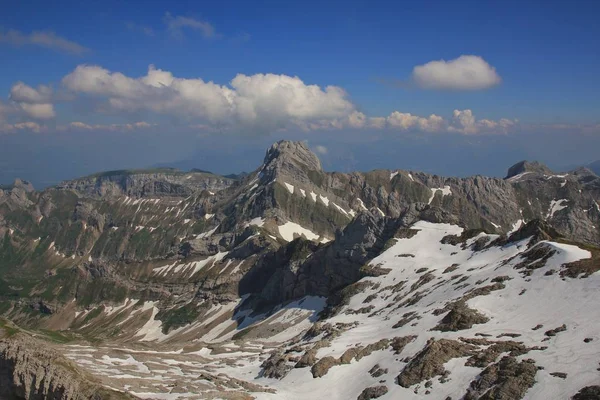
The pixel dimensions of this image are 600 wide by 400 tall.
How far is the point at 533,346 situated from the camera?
172 feet

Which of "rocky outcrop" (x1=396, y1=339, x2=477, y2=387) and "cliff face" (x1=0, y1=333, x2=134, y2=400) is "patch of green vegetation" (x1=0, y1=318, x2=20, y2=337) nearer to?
"cliff face" (x1=0, y1=333, x2=134, y2=400)

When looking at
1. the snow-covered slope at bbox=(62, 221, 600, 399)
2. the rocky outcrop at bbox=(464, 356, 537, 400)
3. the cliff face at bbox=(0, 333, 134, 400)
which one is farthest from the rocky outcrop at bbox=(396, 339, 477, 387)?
the cliff face at bbox=(0, 333, 134, 400)

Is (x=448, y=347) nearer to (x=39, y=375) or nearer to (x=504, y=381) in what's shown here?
(x=504, y=381)

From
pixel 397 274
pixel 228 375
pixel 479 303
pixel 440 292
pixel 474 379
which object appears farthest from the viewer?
pixel 397 274

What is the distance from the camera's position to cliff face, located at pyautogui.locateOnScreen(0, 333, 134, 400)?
5900cm

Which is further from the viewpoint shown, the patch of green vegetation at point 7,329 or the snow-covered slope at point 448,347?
the patch of green vegetation at point 7,329

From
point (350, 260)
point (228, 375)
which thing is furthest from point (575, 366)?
point (350, 260)

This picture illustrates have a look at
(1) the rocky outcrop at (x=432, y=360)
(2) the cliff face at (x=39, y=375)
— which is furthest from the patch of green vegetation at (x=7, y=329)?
(1) the rocky outcrop at (x=432, y=360)

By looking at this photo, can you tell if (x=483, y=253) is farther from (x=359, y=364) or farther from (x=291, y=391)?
(x=291, y=391)

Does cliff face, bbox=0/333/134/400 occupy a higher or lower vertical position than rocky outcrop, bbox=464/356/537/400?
lower

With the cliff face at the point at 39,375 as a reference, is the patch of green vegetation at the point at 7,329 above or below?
above

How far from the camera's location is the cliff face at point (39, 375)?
194 feet

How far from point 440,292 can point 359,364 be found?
33.6 m

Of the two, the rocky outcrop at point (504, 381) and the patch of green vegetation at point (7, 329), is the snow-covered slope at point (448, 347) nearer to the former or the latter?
the rocky outcrop at point (504, 381)
